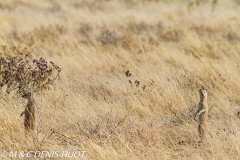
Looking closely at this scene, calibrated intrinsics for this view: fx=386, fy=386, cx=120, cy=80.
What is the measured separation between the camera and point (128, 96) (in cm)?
487

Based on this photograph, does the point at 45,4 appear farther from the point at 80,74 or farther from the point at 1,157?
the point at 1,157

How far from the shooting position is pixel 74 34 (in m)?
9.36

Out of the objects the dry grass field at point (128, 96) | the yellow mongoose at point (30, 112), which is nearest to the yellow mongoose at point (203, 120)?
the dry grass field at point (128, 96)

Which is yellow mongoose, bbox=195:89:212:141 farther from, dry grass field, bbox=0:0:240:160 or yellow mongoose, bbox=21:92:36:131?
yellow mongoose, bbox=21:92:36:131

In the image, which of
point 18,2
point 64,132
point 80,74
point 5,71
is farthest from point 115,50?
point 18,2

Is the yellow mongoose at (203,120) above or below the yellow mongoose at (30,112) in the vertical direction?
above

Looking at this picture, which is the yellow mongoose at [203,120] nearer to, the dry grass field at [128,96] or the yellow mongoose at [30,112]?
the dry grass field at [128,96]

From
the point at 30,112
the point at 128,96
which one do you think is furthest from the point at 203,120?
the point at 30,112

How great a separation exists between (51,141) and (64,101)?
1.24m

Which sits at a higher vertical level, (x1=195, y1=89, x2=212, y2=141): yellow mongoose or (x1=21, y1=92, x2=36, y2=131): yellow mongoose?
(x1=195, y1=89, x2=212, y2=141): yellow mongoose

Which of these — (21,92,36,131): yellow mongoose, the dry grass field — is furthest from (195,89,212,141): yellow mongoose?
(21,92,36,131): yellow mongoose

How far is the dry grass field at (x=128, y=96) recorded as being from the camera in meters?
3.53

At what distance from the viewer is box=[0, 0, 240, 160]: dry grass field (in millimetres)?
3533

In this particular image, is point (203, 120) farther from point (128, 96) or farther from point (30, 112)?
point (30, 112)
